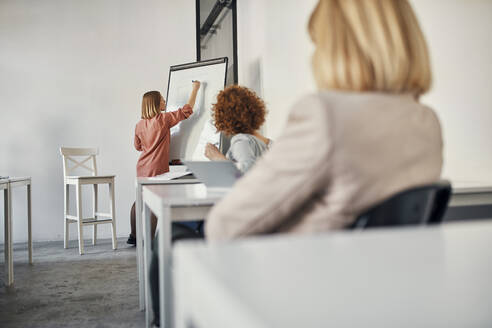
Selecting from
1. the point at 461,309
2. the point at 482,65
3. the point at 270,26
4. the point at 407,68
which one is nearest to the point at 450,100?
Answer: the point at 482,65

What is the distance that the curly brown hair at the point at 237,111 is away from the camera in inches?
98.7

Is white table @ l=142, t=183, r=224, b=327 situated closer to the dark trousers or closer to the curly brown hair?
the dark trousers

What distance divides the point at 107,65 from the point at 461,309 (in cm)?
498

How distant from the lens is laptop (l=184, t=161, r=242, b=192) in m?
1.46

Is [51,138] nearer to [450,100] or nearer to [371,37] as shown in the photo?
[450,100]

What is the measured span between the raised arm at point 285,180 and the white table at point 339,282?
229mm

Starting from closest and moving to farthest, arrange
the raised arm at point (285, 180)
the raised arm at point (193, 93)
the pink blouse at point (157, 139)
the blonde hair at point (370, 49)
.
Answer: the raised arm at point (285, 180) → the blonde hair at point (370, 49) → the raised arm at point (193, 93) → the pink blouse at point (157, 139)

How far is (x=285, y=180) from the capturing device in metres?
0.75

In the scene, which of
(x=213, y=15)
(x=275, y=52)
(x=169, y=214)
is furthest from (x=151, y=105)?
(x=169, y=214)

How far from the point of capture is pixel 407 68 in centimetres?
87

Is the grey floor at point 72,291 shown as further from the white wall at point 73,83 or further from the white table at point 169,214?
the white wall at point 73,83

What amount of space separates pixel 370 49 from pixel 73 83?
4532mm

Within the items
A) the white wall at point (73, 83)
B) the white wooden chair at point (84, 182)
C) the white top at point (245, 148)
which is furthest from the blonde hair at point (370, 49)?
the white wall at point (73, 83)

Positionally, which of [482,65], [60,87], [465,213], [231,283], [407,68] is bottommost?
[465,213]
